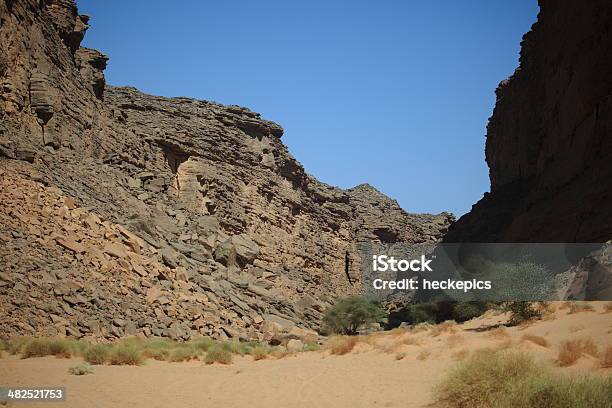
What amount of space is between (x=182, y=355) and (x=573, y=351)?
12.5 metres

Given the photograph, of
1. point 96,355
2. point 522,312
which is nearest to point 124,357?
point 96,355

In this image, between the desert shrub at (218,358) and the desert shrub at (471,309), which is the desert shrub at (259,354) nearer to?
the desert shrub at (218,358)

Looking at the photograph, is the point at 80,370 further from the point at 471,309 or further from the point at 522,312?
the point at 471,309

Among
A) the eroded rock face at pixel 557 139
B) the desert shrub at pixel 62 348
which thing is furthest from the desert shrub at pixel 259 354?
the eroded rock face at pixel 557 139

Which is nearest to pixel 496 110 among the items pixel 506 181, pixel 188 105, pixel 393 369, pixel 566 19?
pixel 506 181

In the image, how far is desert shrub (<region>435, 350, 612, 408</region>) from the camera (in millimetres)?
6902

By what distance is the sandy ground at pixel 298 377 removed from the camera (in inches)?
417

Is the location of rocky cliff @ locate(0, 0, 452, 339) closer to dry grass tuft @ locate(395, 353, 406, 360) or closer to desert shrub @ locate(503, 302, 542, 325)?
dry grass tuft @ locate(395, 353, 406, 360)

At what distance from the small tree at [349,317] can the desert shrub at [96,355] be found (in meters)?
20.7

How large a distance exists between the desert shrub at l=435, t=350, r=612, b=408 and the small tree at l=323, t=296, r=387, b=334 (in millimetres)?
26514

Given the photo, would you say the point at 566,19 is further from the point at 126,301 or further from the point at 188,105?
the point at 126,301

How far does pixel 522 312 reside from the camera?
2080 centimetres

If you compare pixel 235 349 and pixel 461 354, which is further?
pixel 235 349

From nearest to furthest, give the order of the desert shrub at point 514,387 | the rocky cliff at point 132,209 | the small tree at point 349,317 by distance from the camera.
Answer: the desert shrub at point 514,387 → the rocky cliff at point 132,209 → the small tree at point 349,317
